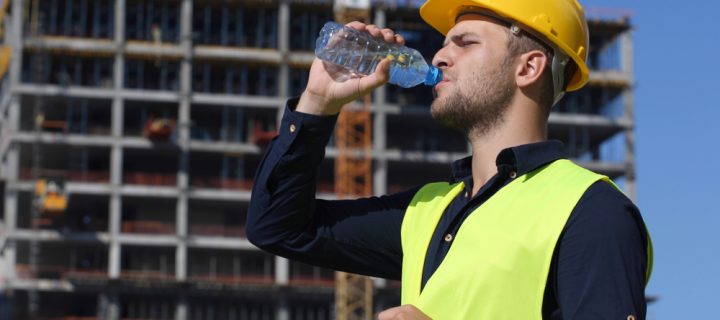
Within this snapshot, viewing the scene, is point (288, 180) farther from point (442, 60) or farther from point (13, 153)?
point (13, 153)

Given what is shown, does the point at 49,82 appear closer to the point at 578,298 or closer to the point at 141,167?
the point at 141,167

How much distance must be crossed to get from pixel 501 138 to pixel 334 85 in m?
0.76

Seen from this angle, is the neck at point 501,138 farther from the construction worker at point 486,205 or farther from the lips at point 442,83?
the lips at point 442,83

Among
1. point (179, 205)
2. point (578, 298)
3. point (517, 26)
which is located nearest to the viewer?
point (578, 298)

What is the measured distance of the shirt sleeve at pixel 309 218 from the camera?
5652mm

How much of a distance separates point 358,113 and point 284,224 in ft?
259

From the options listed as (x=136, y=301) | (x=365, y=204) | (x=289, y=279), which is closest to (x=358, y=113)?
(x=289, y=279)

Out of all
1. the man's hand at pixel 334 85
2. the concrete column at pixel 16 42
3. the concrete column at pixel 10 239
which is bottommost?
the concrete column at pixel 10 239

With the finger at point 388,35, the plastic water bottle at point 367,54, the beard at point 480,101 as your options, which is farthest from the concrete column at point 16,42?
the beard at point 480,101

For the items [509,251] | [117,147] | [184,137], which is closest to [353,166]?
[184,137]

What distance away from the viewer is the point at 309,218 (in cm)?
574

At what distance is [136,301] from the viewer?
82500mm

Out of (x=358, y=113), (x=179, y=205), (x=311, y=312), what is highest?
(x=358, y=113)

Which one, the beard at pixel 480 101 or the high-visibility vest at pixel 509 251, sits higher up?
the beard at pixel 480 101
